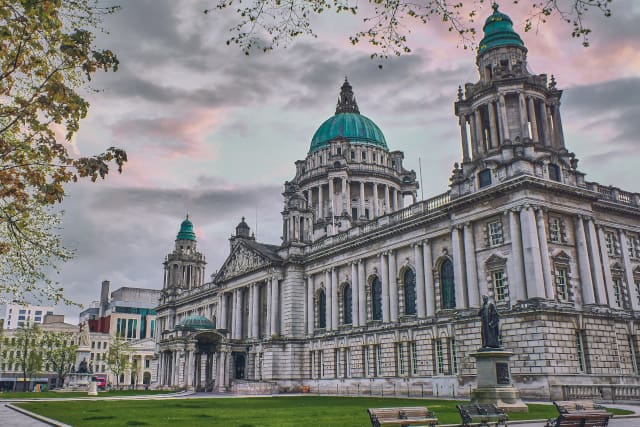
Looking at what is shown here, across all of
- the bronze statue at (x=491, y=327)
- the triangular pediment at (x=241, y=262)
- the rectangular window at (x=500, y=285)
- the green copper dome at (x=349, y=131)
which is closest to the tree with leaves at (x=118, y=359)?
the triangular pediment at (x=241, y=262)

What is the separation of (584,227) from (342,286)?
2407cm

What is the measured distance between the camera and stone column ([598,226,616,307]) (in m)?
40.6

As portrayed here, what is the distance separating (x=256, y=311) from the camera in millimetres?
65812

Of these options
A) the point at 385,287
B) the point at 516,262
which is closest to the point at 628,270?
the point at 516,262

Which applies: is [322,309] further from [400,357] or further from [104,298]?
[104,298]

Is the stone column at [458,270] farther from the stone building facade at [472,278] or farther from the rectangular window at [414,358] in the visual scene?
the rectangular window at [414,358]

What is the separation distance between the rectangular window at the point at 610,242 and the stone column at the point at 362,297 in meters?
20.7

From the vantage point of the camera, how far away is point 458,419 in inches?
804

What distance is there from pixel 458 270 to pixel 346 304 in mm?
17421

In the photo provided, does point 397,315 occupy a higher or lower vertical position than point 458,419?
higher

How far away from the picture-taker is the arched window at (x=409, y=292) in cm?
4828

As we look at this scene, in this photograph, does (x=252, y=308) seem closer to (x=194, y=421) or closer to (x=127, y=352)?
(x=194, y=421)

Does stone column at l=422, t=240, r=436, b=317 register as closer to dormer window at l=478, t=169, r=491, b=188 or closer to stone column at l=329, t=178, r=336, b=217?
dormer window at l=478, t=169, r=491, b=188

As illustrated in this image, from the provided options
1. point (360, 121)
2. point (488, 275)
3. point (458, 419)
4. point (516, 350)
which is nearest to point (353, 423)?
point (458, 419)
